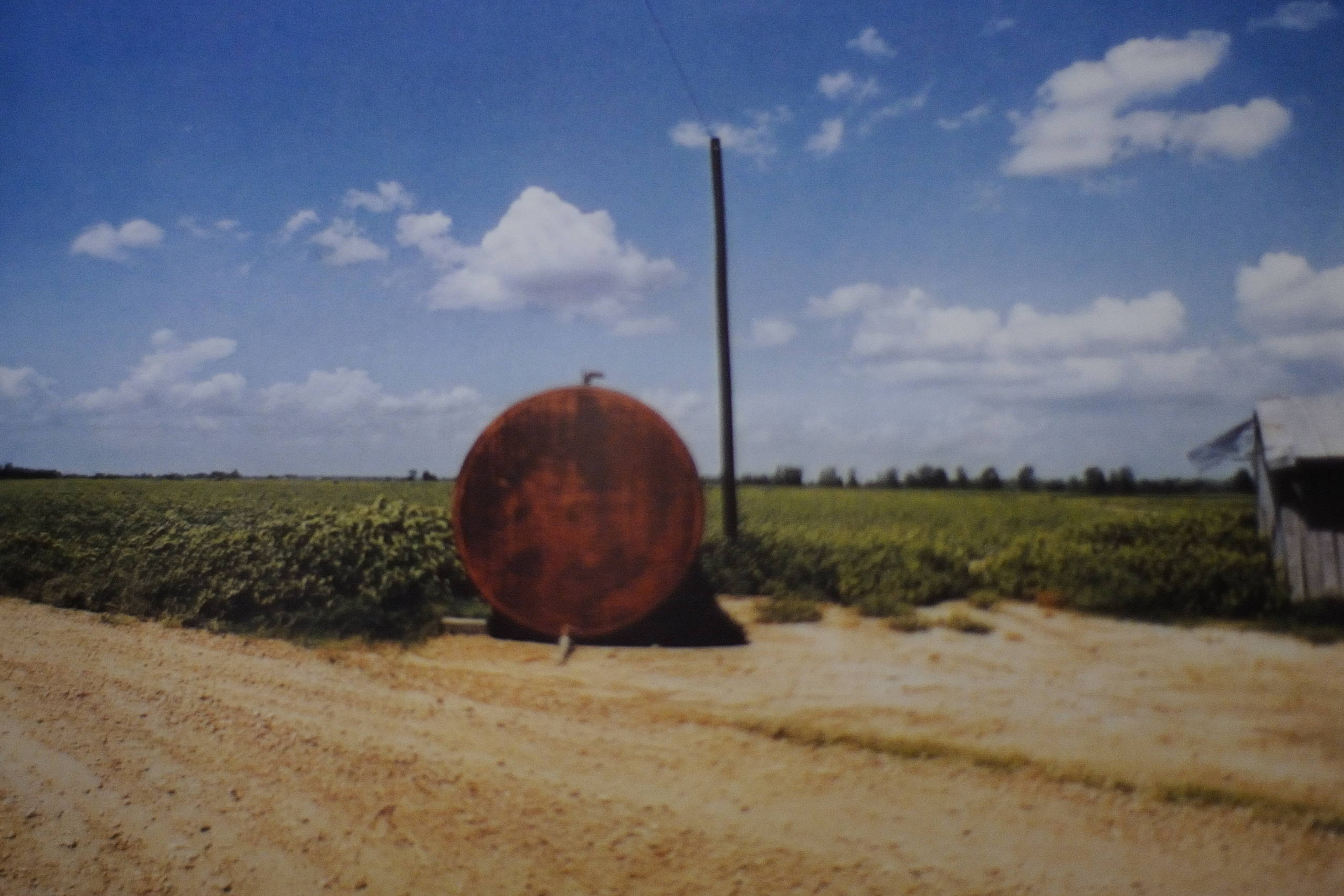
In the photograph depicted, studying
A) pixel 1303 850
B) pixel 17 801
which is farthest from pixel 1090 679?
pixel 17 801

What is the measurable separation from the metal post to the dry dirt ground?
451cm

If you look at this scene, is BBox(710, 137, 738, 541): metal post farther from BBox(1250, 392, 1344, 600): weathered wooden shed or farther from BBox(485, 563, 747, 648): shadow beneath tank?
BBox(1250, 392, 1344, 600): weathered wooden shed

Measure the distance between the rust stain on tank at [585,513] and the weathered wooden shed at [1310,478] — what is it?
4783 mm

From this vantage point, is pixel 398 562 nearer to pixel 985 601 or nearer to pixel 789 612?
pixel 789 612

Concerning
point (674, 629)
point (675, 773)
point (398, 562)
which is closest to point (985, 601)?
point (674, 629)

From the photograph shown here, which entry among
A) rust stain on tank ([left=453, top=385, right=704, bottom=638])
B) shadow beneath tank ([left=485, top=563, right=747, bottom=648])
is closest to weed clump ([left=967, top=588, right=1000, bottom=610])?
shadow beneath tank ([left=485, top=563, right=747, bottom=648])

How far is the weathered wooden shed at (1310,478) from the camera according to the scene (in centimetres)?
605

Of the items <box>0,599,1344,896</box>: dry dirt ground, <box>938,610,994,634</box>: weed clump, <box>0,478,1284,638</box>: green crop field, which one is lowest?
<box>0,599,1344,896</box>: dry dirt ground

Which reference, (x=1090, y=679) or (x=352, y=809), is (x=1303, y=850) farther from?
(x=352, y=809)

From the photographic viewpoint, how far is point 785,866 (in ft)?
11.0

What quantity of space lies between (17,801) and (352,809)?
185cm

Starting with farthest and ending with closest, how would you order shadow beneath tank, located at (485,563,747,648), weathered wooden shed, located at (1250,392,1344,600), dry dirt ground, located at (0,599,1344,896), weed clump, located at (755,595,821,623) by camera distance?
1. weed clump, located at (755,595,821,623)
2. shadow beneath tank, located at (485,563,747,648)
3. weathered wooden shed, located at (1250,392,1344,600)
4. dry dirt ground, located at (0,599,1344,896)

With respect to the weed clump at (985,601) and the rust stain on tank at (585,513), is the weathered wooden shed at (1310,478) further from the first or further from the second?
the rust stain on tank at (585,513)

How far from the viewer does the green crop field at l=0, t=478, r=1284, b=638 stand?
643 cm
